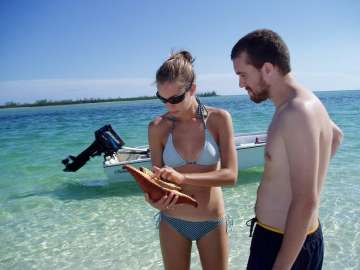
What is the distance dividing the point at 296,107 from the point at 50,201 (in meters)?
7.70

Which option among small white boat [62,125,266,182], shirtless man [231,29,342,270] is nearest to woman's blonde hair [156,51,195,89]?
shirtless man [231,29,342,270]

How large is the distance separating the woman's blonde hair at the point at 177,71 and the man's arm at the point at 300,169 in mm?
959

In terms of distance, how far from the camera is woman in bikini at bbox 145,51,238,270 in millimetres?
2486

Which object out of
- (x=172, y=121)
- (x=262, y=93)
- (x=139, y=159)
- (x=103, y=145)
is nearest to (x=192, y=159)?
(x=172, y=121)

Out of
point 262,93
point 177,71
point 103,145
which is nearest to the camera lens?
point 262,93

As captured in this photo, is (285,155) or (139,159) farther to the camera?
(139,159)

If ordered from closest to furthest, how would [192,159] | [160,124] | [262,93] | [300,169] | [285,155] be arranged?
[300,169] → [285,155] → [262,93] → [192,159] → [160,124]

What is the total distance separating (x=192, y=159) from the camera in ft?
8.31

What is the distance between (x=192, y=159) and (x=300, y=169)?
1.04m

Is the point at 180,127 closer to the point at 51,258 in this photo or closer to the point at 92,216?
the point at 51,258

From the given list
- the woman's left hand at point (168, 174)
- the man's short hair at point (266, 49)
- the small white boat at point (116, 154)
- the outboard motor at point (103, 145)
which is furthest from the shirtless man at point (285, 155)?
the outboard motor at point (103, 145)

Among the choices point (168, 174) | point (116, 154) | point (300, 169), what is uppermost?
point (300, 169)

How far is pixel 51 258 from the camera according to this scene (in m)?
5.30

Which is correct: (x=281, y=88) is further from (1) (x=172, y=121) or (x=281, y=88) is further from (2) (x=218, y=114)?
(1) (x=172, y=121)
